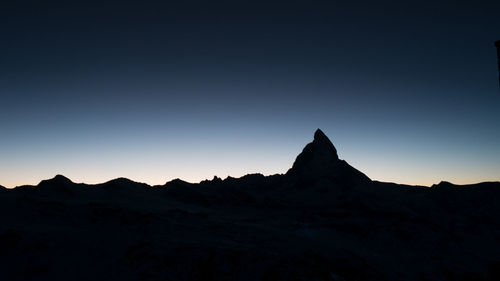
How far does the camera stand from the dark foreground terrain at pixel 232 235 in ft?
232

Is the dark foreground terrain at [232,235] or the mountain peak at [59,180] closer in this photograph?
the dark foreground terrain at [232,235]

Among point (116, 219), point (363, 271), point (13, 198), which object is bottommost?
point (363, 271)

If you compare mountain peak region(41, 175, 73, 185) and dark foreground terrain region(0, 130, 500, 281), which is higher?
mountain peak region(41, 175, 73, 185)

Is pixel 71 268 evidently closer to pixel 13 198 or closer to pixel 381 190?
pixel 13 198

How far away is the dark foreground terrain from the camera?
232 feet

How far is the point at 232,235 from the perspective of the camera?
311ft

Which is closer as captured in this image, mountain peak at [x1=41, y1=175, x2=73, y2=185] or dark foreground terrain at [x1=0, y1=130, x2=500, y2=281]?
dark foreground terrain at [x1=0, y1=130, x2=500, y2=281]

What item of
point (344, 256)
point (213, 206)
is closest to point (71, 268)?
point (344, 256)

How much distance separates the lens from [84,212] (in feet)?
311

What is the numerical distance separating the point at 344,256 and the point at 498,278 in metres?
61.1

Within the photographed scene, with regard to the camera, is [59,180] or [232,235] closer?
[232,235]

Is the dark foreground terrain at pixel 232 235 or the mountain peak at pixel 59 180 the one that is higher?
the mountain peak at pixel 59 180

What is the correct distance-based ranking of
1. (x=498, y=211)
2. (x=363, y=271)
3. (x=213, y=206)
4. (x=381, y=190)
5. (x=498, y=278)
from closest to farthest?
(x=498, y=278), (x=363, y=271), (x=213, y=206), (x=498, y=211), (x=381, y=190)

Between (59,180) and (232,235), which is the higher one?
(59,180)
